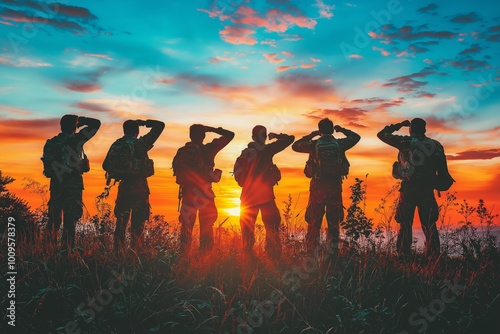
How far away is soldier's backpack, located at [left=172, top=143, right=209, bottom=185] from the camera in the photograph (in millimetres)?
8844

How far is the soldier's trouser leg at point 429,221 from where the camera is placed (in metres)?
8.77

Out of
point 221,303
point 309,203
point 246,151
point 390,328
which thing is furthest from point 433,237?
point 221,303

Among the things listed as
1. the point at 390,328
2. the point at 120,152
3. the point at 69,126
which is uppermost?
the point at 69,126

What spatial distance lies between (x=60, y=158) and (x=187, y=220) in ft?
8.86

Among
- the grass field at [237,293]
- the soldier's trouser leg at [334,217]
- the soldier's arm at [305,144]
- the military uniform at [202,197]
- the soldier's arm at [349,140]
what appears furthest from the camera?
the soldier's arm at [305,144]

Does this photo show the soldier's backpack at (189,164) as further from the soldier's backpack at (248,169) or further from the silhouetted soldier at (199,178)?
the soldier's backpack at (248,169)

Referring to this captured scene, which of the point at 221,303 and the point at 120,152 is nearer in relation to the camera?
the point at 221,303

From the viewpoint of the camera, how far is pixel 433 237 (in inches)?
347

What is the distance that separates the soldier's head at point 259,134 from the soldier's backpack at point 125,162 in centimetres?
214

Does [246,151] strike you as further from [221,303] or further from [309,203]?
[221,303]

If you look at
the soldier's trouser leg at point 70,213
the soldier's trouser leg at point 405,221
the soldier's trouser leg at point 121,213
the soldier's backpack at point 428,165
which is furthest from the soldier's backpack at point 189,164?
the soldier's backpack at point 428,165

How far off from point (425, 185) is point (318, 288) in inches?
161

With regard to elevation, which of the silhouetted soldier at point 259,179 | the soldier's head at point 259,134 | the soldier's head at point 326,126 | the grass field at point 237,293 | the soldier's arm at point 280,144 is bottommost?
the grass field at point 237,293

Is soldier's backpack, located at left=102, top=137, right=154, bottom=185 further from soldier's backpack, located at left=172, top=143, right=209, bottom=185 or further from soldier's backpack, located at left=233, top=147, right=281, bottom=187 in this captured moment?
soldier's backpack, located at left=233, top=147, right=281, bottom=187
